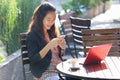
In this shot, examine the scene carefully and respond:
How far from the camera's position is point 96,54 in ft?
13.5

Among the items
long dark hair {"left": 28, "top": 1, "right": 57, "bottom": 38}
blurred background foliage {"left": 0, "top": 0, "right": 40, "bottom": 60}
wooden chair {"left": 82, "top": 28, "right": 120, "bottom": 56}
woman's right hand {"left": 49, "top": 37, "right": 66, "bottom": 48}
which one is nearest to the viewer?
woman's right hand {"left": 49, "top": 37, "right": 66, "bottom": 48}

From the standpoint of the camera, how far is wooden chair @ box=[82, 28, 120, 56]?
18.3ft

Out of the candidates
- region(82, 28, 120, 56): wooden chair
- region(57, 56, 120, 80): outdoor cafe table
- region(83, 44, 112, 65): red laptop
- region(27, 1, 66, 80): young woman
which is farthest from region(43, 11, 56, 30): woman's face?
region(82, 28, 120, 56): wooden chair

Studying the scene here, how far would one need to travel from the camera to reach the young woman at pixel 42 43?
4.31m

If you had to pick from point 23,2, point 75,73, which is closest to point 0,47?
point 23,2

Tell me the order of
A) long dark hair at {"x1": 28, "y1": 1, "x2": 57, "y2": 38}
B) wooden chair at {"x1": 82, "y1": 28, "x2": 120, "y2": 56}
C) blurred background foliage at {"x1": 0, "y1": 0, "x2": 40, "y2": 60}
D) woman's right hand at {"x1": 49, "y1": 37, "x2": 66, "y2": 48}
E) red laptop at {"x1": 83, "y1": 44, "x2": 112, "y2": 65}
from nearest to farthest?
red laptop at {"x1": 83, "y1": 44, "x2": 112, "y2": 65} → woman's right hand at {"x1": 49, "y1": 37, "x2": 66, "y2": 48} → long dark hair at {"x1": 28, "y1": 1, "x2": 57, "y2": 38} → wooden chair at {"x1": 82, "y1": 28, "x2": 120, "y2": 56} → blurred background foliage at {"x1": 0, "y1": 0, "x2": 40, "y2": 60}

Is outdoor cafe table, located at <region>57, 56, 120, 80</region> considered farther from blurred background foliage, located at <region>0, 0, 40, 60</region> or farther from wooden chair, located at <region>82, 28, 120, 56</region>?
blurred background foliage, located at <region>0, 0, 40, 60</region>

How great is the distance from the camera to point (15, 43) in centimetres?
609

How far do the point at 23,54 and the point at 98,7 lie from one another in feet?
28.9

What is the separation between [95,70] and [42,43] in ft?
2.58

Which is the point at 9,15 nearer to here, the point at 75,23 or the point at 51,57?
the point at 75,23

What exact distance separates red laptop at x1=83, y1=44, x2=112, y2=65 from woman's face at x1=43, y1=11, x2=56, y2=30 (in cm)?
63

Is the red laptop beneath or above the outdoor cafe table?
above

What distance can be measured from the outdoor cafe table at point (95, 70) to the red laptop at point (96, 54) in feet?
0.18
